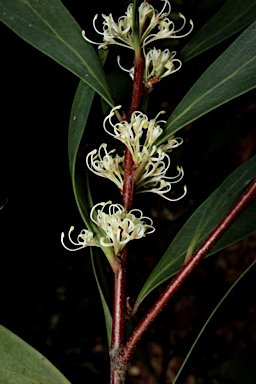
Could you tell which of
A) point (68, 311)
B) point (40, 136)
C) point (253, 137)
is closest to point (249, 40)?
point (40, 136)

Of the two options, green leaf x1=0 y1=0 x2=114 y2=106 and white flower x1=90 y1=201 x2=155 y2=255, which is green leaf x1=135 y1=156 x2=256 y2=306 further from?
green leaf x1=0 y1=0 x2=114 y2=106

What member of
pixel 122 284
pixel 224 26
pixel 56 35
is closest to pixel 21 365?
pixel 122 284

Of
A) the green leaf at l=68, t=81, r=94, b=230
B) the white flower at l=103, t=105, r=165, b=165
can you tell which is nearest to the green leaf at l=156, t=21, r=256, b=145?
the white flower at l=103, t=105, r=165, b=165

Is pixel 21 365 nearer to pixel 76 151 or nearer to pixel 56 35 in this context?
pixel 76 151

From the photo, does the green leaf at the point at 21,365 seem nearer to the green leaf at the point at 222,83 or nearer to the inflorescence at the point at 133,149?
the inflorescence at the point at 133,149

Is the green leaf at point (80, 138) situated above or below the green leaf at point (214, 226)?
above

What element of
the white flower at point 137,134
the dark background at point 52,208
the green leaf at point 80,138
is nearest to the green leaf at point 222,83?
the white flower at point 137,134
